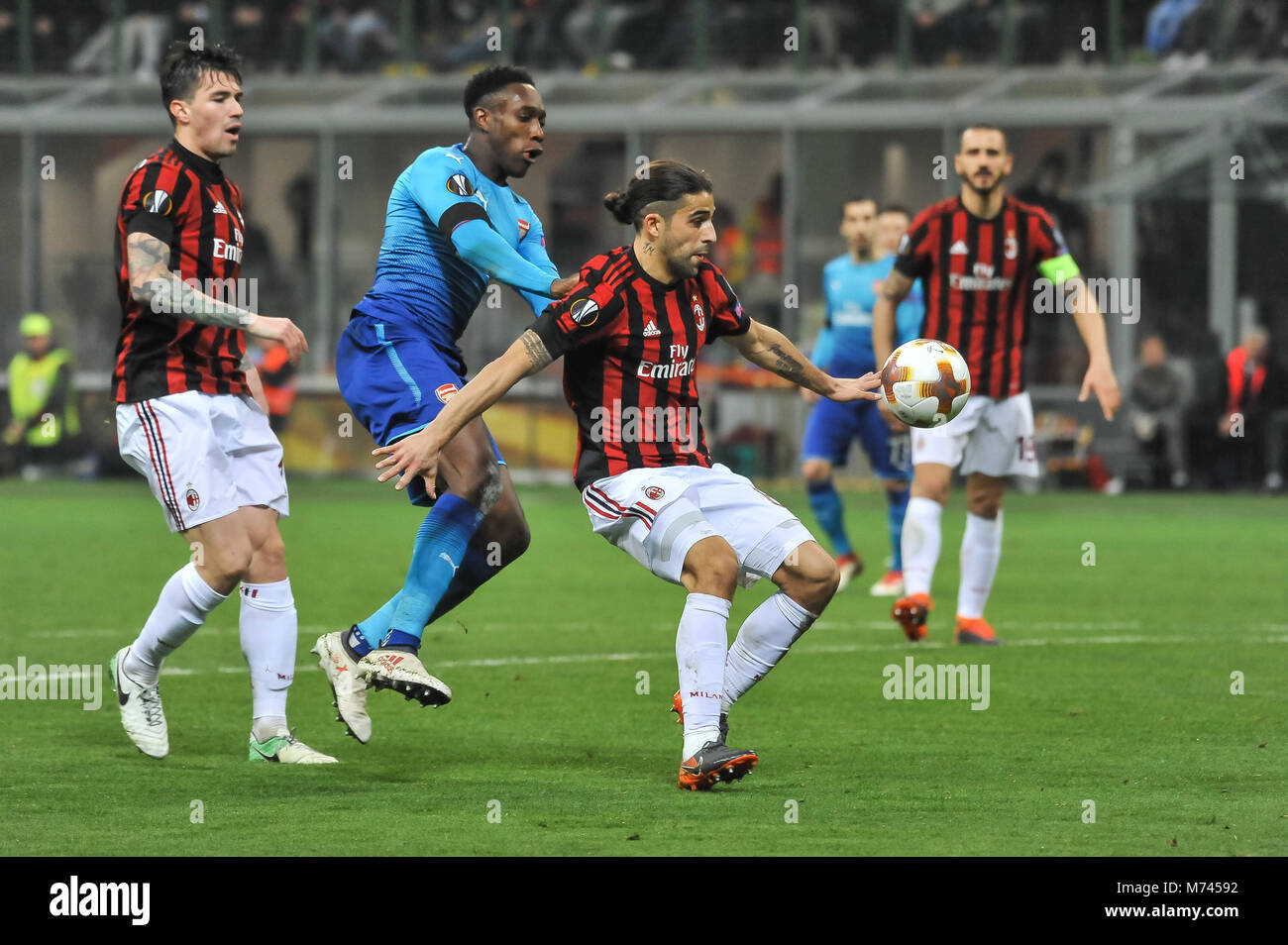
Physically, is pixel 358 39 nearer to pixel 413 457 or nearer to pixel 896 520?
pixel 896 520

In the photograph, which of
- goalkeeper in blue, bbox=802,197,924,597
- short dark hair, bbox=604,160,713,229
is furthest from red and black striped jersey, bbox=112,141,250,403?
goalkeeper in blue, bbox=802,197,924,597

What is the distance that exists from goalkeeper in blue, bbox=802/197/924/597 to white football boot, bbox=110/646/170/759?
19.5 feet

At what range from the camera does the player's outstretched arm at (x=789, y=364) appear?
651cm

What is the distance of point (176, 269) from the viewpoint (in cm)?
627

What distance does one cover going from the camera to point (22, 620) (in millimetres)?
10125

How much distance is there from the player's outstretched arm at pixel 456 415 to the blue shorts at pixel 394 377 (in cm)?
61

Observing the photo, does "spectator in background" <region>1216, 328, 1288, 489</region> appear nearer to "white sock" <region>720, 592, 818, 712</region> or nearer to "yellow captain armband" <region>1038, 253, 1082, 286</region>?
"yellow captain armband" <region>1038, 253, 1082, 286</region>

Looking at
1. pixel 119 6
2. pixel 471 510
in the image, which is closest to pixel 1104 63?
pixel 119 6

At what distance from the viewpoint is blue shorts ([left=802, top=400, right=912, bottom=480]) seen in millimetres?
11953

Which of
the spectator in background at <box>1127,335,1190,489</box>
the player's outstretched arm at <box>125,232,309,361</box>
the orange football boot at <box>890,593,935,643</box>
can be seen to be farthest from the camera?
the spectator in background at <box>1127,335,1190,489</box>

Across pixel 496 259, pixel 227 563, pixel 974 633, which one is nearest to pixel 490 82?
pixel 496 259
